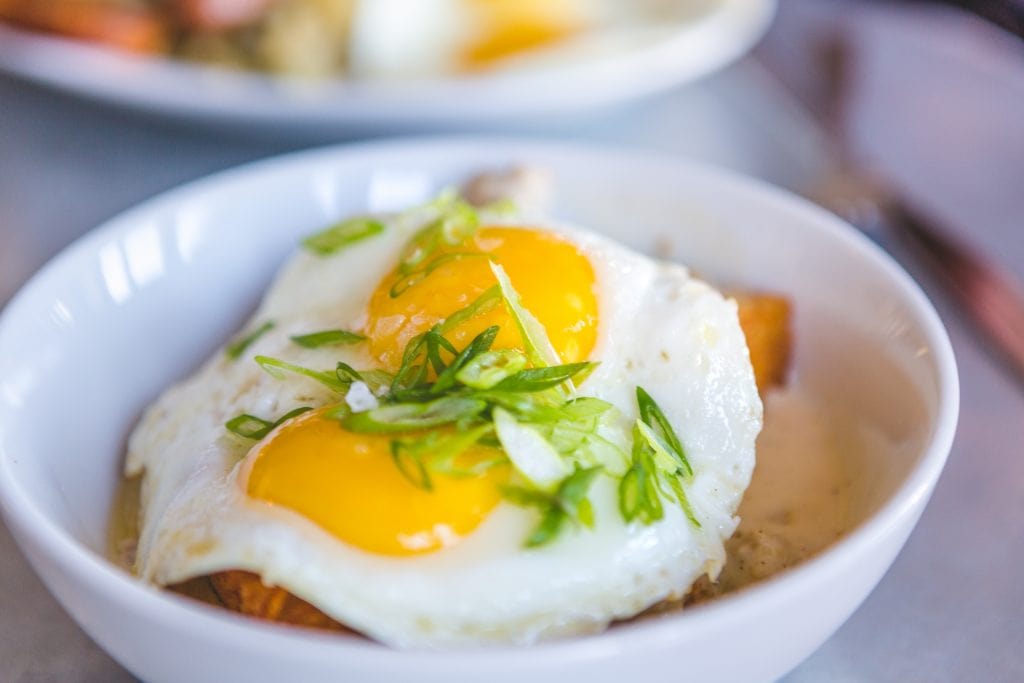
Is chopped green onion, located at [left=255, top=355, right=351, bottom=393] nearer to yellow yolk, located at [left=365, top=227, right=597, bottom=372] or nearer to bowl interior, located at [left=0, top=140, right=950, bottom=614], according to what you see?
yellow yolk, located at [left=365, top=227, right=597, bottom=372]

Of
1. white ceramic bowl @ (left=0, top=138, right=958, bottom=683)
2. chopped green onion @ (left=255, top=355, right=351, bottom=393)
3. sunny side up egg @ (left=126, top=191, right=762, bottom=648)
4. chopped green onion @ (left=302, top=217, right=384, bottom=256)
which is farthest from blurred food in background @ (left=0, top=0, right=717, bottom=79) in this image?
chopped green onion @ (left=255, top=355, right=351, bottom=393)

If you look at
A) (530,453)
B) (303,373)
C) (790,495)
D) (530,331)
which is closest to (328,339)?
(303,373)

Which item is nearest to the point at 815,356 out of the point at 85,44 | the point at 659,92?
the point at 659,92

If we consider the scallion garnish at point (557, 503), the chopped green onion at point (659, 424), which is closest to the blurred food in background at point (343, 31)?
the chopped green onion at point (659, 424)

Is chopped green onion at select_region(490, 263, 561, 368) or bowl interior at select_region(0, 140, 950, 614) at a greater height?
chopped green onion at select_region(490, 263, 561, 368)

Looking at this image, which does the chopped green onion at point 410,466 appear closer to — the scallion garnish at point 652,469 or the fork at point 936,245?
the scallion garnish at point 652,469

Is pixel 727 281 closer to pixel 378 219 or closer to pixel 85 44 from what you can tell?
pixel 378 219

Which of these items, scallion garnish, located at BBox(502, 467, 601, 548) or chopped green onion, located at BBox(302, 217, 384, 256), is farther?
chopped green onion, located at BBox(302, 217, 384, 256)
